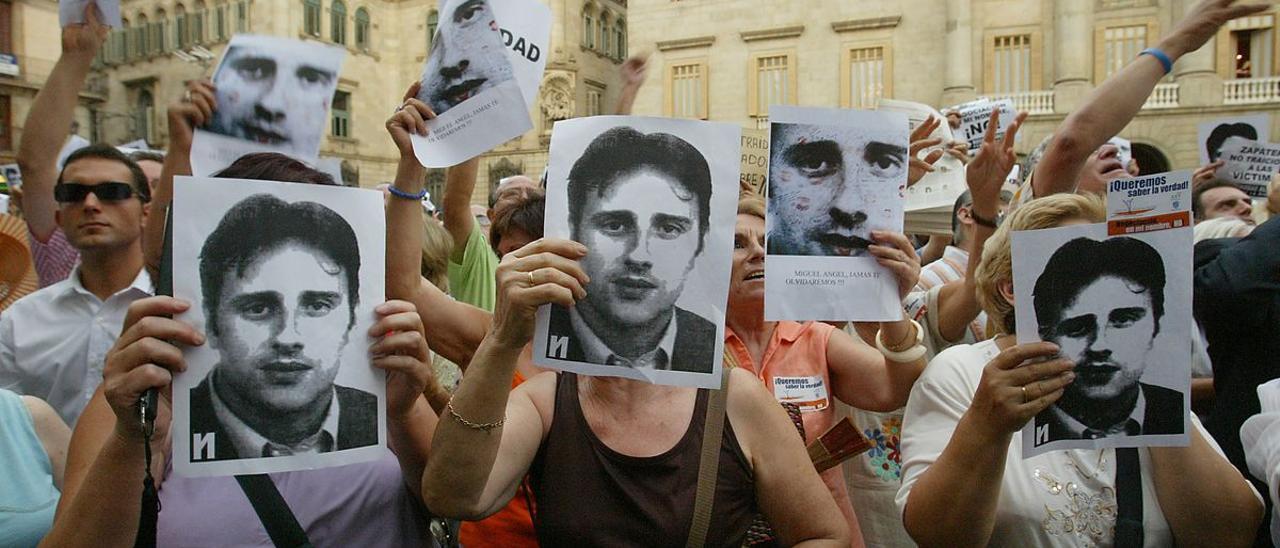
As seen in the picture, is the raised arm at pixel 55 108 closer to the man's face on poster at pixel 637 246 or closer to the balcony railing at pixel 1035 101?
the man's face on poster at pixel 637 246

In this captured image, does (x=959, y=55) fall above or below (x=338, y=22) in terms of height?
below

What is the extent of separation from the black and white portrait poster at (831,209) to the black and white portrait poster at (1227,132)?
6.19 metres

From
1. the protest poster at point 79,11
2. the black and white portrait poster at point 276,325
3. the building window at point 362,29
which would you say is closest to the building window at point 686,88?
the building window at point 362,29

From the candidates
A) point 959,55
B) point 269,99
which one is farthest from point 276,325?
point 959,55

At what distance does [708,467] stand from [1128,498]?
3.30 ft

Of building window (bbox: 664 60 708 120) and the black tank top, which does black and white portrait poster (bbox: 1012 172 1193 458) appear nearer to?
the black tank top

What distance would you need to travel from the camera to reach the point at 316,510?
213 cm

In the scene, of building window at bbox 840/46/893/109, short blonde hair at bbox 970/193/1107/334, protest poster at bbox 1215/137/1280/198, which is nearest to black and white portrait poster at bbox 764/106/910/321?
short blonde hair at bbox 970/193/1107/334

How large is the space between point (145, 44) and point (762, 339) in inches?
1608

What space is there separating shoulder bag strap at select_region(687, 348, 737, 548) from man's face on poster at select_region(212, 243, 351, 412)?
89cm

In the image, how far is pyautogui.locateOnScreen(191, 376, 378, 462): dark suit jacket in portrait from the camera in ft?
5.71

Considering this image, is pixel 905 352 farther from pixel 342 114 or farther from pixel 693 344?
pixel 342 114

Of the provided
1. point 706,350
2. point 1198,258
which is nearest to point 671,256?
point 706,350

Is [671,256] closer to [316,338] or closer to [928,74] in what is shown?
[316,338]
